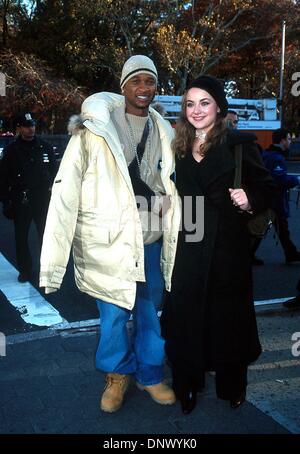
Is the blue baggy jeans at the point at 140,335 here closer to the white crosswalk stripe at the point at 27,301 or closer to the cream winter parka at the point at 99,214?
the cream winter parka at the point at 99,214

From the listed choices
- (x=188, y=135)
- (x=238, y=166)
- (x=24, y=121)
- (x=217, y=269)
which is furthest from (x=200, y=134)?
(x=24, y=121)

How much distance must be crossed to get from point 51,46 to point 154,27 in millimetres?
5535

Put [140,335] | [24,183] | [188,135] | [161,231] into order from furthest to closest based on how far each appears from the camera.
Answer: [24,183]
[140,335]
[161,231]
[188,135]

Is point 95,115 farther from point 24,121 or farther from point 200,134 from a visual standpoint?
point 24,121

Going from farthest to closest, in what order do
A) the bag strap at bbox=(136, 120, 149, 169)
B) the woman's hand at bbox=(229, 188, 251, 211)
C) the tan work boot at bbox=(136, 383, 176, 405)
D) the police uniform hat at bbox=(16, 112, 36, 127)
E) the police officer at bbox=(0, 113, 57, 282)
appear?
1. the police officer at bbox=(0, 113, 57, 282)
2. the police uniform hat at bbox=(16, 112, 36, 127)
3. the tan work boot at bbox=(136, 383, 176, 405)
4. the bag strap at bbox=(136, 120, 149, 169)
5. the woman's hand at bbox=(229, 188, 251, 211)

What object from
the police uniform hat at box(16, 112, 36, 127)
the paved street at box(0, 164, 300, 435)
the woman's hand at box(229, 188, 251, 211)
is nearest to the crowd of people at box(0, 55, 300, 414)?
the woman's hand at box(229, 188, 251, 211)

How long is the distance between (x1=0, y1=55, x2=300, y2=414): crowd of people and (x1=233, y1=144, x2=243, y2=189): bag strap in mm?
18

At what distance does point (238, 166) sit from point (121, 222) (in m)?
0.72

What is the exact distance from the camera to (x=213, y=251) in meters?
2.89

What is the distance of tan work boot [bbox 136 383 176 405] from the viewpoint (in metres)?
3.16

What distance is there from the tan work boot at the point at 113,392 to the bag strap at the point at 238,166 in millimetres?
1399

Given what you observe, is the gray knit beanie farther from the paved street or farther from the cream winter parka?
the paved street

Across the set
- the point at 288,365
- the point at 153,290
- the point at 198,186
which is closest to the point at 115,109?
the point at 198,186

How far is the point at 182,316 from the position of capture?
3.01m
